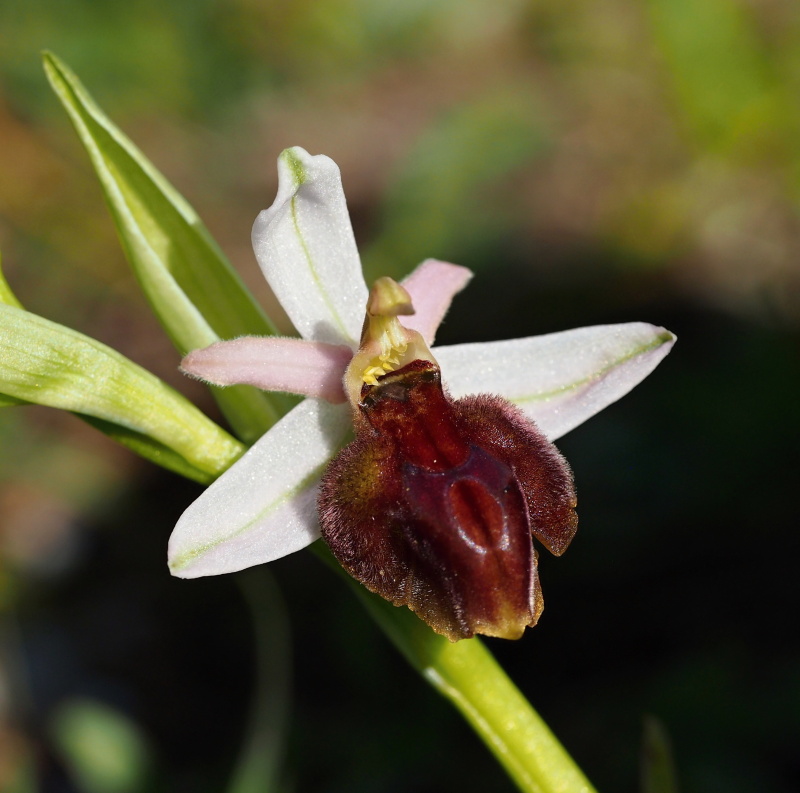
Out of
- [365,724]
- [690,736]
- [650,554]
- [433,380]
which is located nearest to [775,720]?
[690,736]

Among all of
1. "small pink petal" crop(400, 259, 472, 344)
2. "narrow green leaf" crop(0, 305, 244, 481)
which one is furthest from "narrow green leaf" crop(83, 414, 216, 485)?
"small pink petal" crop(400, 259, 472, 344)

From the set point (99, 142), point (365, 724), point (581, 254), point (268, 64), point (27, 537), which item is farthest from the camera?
point (268, 64)

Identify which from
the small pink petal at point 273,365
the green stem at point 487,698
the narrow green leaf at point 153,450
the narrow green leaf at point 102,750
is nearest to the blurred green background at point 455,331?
the narrow green leaf at point 102,750

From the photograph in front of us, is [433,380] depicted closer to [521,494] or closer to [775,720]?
[521,494]

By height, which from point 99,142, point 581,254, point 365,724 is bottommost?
point 365,724

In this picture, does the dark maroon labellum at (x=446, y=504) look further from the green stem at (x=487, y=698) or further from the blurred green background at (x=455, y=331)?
the blurred green background at (x=455, y=331)

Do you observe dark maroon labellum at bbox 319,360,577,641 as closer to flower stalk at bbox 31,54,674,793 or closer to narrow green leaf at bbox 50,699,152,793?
flower stalk at bbox 31,54,674,793

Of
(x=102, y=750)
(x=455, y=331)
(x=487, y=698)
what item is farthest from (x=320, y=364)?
(x=455, y=331)
